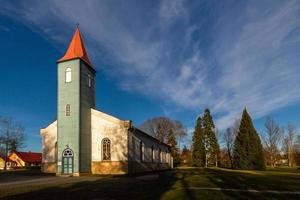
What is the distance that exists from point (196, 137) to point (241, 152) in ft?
54.2

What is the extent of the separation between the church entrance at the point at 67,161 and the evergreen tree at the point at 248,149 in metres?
29.9

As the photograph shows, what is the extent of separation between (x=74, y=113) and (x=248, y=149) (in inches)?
1207

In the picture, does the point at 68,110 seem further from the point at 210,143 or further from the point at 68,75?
the point at 210,143

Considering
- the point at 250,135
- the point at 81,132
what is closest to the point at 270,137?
the point at 250,135

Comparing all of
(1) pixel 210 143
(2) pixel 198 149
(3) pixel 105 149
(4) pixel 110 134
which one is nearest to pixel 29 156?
(2) pixel 198 149

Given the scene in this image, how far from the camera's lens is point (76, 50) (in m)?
29.5

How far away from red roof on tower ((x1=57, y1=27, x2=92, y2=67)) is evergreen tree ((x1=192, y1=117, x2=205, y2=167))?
37.4m

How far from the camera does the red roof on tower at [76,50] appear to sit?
28812mm

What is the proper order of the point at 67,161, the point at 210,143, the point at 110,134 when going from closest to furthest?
the point at 67,161 → the point at 110,134 → the point at 210,143

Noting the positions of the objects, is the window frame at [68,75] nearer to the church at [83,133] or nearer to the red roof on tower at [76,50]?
the church at [83,133]

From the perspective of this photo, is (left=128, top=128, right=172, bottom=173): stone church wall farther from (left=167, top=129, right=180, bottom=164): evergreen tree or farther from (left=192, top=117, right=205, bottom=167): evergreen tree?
(left=167, top=129, right=180, bottom=164): evergreen tree

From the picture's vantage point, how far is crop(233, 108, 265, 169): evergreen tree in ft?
143

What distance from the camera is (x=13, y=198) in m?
10.6

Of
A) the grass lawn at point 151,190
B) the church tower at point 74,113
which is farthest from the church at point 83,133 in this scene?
the grass lawn at point 151,190
